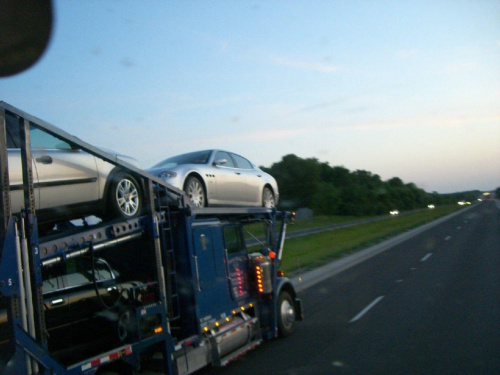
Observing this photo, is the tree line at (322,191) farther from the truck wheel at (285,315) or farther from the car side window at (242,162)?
the truck wheel at (285,315)

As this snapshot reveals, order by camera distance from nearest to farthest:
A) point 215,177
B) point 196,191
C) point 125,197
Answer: point 125,197, point 196,191, point 215,177

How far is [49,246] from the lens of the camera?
16.6ft

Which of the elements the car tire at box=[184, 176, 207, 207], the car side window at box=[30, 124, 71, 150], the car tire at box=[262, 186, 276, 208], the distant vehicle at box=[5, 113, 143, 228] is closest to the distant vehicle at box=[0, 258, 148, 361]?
the distant vehicle at box=[5, 113, 143, 228]

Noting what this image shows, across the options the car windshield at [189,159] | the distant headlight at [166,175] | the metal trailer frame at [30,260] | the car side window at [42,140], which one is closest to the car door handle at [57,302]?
the metal trailer frame at [30,260]

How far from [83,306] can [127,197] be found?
1484 millimetres

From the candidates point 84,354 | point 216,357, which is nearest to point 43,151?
point 84,354

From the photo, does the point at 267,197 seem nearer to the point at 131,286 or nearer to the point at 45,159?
the point at 131,286

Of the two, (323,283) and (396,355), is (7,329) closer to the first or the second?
(396,355)

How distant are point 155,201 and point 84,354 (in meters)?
2.04

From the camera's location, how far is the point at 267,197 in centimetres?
1146

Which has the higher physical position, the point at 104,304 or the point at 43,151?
the point at 43,151

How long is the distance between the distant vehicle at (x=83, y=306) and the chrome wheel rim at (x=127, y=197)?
66 cm

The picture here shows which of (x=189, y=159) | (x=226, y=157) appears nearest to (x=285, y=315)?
(x=226, y=157)

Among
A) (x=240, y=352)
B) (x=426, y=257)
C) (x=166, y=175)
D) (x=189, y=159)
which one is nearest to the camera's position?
(x=240, y=352)
